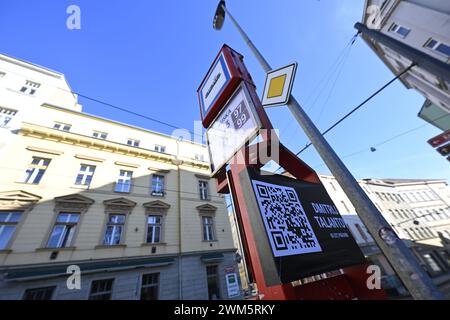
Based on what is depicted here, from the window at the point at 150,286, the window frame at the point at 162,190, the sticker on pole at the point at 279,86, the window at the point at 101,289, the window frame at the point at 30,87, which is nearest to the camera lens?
the sticker on pole at the point at 279,86

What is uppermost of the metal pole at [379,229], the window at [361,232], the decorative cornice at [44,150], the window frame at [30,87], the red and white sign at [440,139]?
the window frame at [30,87]

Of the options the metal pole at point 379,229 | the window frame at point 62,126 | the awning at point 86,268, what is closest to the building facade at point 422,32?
the metal pole at point 379,229

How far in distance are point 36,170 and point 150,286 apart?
31.8 ft

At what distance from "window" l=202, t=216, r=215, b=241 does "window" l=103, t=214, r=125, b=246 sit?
5.73 meters

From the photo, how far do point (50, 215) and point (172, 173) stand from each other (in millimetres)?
7874

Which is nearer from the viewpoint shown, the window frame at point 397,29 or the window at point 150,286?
the window at point 150,286

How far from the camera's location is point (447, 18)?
9.77 metres

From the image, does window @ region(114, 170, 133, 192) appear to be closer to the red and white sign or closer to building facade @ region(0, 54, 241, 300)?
building facade @ region(0, 54, 241, 300)

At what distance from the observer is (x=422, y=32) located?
11.6m

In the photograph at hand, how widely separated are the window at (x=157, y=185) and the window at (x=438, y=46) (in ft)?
66.9

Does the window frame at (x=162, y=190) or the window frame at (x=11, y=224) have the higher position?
the window frame at (x=162, y=190)

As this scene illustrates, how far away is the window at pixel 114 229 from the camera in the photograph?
10.6m

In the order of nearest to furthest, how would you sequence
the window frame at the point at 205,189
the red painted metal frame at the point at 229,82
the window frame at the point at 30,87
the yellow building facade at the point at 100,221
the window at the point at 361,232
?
the red painted metal frame at the point at 229,82, the yellow building facade at the point at 100,221, the window frame at the point at 30,87, the window frame at the point at 205,189, the window at the point at 361,232

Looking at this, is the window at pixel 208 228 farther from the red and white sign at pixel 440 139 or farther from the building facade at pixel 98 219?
the red and white sign at pixel 440 139
